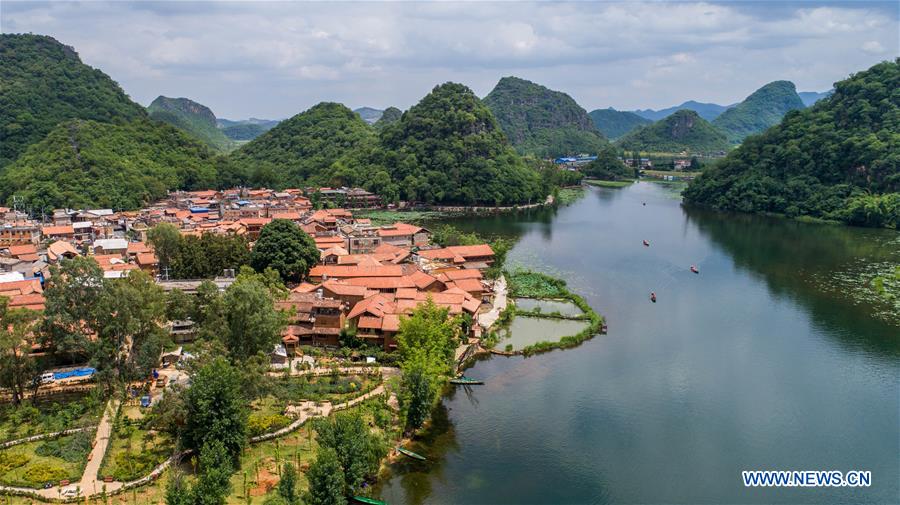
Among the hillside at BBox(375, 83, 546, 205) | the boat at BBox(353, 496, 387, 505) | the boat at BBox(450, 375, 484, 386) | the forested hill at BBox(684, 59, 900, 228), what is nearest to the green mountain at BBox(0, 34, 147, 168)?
the hillside at BBox(375, 83, 546, 205)

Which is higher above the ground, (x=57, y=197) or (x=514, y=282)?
(x=57, y=197)

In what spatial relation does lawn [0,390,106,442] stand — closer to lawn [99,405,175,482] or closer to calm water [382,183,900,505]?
lawn [99,405,175,482]

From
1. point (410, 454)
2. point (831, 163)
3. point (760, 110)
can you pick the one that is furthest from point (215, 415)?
point (760, 110)

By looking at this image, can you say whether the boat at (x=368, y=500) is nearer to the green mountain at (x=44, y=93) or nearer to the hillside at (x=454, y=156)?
the hillside at (x=454, y=156)

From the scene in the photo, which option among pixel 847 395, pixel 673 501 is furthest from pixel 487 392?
pixel 847 395

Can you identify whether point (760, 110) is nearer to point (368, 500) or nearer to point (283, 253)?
point (283, 253)

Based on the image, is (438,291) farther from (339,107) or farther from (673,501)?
(339,107)

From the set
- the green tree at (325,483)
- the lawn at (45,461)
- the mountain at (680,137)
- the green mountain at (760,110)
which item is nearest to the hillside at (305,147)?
the lawn at (45,461)
